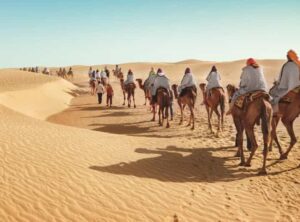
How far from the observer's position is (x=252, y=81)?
955 centimetres

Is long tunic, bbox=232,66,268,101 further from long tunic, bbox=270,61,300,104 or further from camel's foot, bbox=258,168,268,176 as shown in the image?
camel's foot, bbox=258,168,268,176

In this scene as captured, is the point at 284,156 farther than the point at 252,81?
Yes

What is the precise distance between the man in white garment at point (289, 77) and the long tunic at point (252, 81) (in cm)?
94

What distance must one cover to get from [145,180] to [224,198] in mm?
1691

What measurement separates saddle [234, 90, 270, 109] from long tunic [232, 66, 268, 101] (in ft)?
0.38

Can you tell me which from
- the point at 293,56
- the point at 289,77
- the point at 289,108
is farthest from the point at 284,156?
the point at 293,56

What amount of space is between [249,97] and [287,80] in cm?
153

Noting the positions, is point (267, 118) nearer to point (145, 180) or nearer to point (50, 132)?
point (145, 180)

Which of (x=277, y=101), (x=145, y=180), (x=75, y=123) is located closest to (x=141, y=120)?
(x=75, y=123)

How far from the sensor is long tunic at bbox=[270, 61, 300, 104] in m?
10.1

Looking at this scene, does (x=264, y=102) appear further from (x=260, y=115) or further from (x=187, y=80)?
(x=187, y=80)

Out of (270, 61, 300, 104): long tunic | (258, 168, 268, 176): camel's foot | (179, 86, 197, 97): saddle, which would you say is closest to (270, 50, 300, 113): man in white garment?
(270, 61, 300, 104): long tunic

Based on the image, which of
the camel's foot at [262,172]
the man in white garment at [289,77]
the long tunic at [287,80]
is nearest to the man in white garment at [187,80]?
the long tunic at [287,80]

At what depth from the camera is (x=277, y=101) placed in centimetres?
1046
